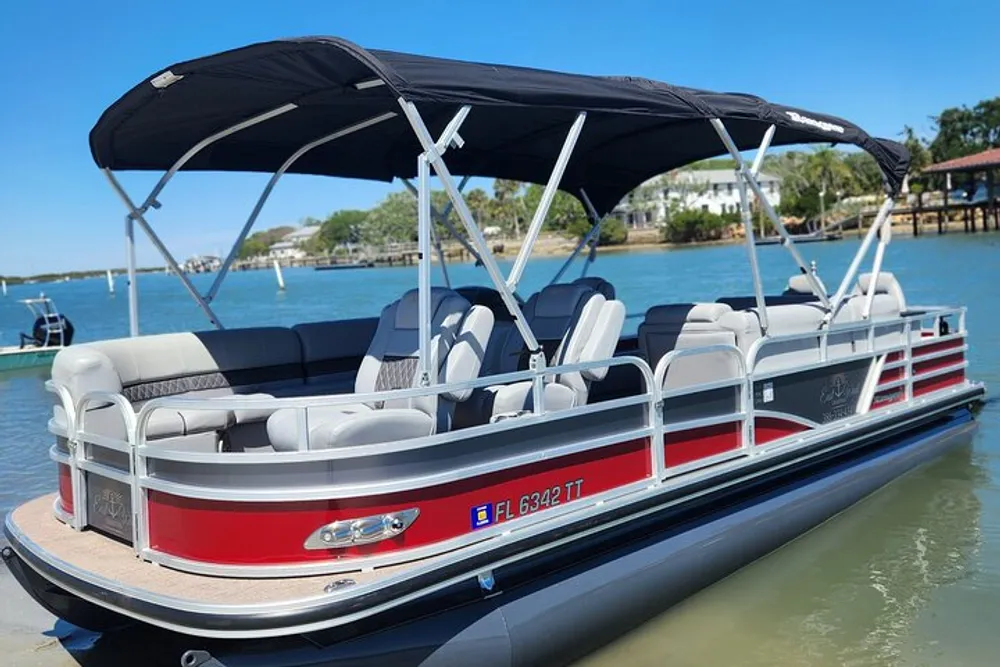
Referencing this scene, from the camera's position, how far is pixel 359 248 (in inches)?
4370

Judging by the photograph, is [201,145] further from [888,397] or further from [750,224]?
[888,397]

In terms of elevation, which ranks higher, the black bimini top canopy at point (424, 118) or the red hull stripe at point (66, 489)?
the black bimini top canopy at point (424, 118)

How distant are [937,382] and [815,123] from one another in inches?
105

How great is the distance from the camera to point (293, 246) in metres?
172

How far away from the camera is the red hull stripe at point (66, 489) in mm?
4594

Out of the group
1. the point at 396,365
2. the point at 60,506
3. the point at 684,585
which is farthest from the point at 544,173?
the point at 60,506

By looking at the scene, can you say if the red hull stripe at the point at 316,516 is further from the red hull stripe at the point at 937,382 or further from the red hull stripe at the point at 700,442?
the red hull stripe at the point at 937,382

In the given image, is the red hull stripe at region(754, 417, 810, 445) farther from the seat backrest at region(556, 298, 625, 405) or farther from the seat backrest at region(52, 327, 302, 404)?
the seat backrest at region(52, 327, 302, 404)

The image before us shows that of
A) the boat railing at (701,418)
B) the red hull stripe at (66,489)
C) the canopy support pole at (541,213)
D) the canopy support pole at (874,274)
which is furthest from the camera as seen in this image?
the canopy support pole at (874,274)

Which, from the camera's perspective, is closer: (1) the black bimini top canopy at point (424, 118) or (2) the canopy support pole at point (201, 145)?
(1) the black bimini top canopy at point (424, 118)

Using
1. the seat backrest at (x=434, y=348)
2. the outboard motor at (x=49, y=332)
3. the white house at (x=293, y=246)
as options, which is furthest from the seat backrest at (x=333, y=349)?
the white house at (x=293, y=246)

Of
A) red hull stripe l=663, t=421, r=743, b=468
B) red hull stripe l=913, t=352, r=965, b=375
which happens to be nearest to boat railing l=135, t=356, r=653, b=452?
red hull stripe l=663, t=421, r=743, b=468

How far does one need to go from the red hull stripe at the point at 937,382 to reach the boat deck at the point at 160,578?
507cm

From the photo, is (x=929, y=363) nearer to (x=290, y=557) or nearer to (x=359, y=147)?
(x=359, y=147)
